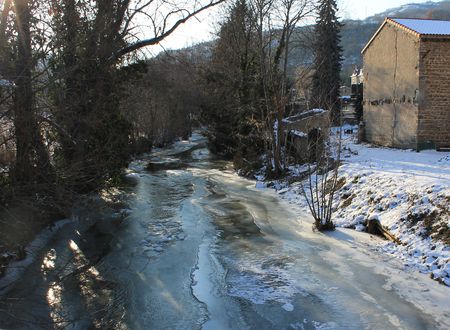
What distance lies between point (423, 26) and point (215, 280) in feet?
49.5

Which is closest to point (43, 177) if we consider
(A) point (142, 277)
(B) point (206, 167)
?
(A) point (142, 277)

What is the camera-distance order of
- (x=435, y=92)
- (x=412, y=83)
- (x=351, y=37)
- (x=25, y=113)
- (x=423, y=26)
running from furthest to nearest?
(x=351, y=37) < (x=423, y=26) < (x=412, y=83) < (x=435, y=92) < (x=25, y=113)

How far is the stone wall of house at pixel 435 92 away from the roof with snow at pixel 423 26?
264 millimetres

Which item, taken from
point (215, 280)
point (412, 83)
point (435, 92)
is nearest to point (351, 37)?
point (412, 83)

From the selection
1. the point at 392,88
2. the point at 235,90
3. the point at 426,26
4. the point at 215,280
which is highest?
the point at 426,26

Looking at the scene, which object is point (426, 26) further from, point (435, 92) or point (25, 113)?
point (25, 113)

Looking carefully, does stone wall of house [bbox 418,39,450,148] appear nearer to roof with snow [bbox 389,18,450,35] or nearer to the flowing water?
roof with snow [bbox 389,18,450,35]

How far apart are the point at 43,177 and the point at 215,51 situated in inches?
1173

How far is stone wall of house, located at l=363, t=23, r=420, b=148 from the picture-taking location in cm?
1788

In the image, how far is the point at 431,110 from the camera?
17.3 metres

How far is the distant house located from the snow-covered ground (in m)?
1.25

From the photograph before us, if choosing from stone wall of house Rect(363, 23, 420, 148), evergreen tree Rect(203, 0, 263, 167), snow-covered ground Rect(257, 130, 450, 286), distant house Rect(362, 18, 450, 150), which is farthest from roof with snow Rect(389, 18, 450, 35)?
evergreen tree Rect(203, 0, 263, 167)

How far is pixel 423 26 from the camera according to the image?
18375 millimetres

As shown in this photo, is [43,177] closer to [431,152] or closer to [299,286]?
[299,286]
